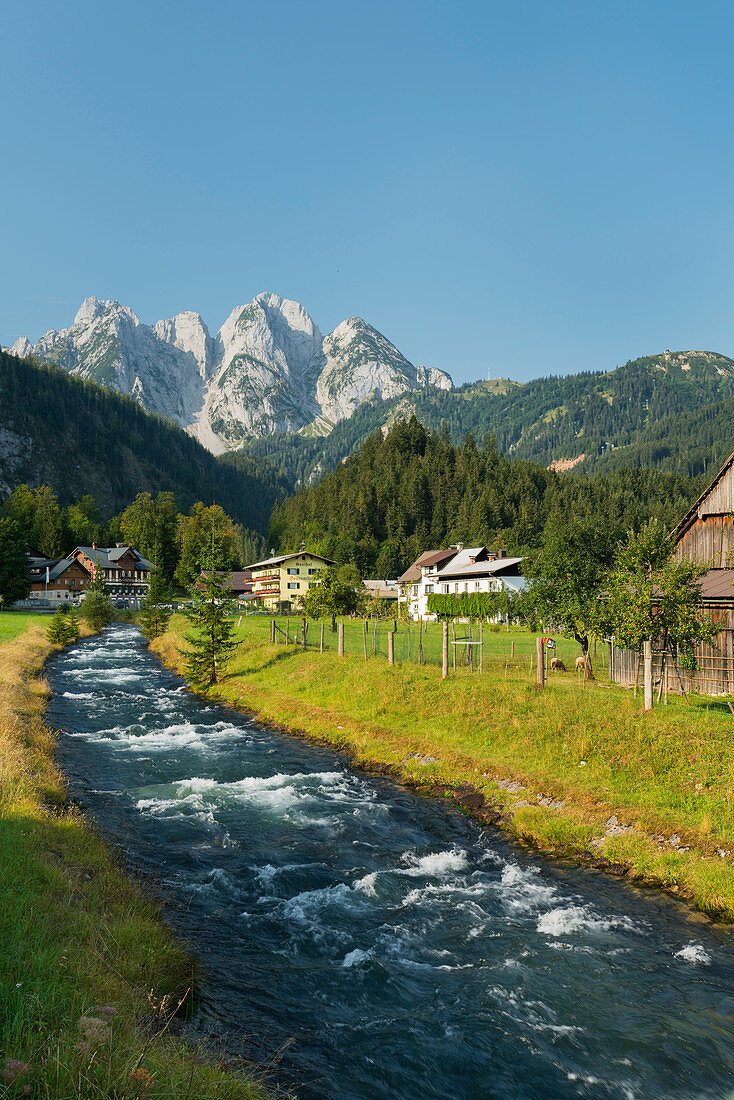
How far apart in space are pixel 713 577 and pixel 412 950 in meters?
26.2

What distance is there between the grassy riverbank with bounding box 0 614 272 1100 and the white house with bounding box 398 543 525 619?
244ft

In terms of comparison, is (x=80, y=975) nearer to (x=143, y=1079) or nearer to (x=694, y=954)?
(x=143, y=1079)

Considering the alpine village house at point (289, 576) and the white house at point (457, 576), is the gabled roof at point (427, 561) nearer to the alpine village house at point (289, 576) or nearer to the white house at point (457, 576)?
the white house at point (457, 576)

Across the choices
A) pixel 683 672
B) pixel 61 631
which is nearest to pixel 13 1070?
pixel 683 672

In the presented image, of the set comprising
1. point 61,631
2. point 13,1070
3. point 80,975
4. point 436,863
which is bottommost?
point 436,863

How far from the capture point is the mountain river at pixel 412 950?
8.52 metres

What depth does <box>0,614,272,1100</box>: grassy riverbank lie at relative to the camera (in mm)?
5434

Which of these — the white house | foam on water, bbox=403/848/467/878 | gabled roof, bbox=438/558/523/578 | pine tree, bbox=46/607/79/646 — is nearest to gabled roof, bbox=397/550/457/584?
the white house

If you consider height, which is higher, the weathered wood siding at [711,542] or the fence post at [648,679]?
the weathered wood siding at [711,542]

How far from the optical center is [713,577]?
30391 mm

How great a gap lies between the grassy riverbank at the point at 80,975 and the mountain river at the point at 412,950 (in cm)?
119

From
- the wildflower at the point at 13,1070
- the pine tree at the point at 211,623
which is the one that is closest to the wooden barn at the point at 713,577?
the pine tree at the point at 211,623

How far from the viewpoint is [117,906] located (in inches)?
412

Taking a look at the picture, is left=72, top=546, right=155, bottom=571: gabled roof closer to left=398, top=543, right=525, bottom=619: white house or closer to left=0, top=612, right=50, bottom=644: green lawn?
left=0, top=612, right=50, bottom=644: green lawn
